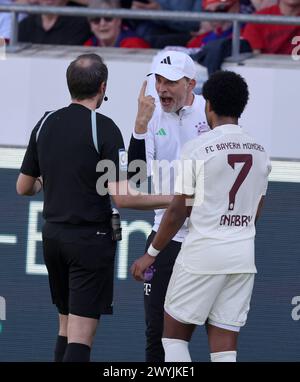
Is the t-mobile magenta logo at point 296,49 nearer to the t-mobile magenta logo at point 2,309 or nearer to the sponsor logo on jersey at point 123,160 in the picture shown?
the sponsor logo on jersey at point 123,160

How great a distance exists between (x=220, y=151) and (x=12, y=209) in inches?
82.5

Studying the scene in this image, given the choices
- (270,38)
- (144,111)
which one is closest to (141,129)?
(144,111)

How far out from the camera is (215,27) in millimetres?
7133

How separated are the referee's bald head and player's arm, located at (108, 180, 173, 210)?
1.59ft

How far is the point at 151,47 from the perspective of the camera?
23.6ft

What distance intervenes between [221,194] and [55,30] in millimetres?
3166

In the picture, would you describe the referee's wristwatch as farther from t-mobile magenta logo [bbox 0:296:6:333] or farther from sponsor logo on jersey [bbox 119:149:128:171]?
t-mobile magenta logo [bbox 0:296:6:333]

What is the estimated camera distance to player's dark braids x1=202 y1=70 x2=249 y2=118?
4.72 m

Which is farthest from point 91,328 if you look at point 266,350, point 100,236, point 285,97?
point 285,97

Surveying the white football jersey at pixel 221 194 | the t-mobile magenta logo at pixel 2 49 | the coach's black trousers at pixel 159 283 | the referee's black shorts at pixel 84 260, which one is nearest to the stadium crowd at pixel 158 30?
the t-mobile magenta logo at pixel 2 49

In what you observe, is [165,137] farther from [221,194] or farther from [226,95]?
[221,194]

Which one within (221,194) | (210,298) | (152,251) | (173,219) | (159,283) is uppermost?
(221,194)

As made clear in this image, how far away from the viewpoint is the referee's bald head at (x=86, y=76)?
489 cm

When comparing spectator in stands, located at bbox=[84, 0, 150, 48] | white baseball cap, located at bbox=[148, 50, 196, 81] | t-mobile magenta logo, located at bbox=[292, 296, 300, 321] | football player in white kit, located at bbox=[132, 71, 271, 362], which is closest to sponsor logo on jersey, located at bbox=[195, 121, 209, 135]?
white baseball cap, located at bbox=[148, 50, 196, 81]
